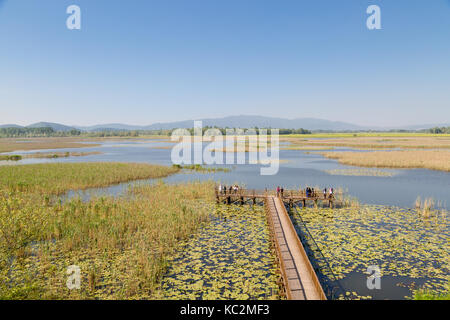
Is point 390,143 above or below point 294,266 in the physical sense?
above

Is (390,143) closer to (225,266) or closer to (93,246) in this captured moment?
(225,266)

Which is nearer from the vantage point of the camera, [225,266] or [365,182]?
[225,266]

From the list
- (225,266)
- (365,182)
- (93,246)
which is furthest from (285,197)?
(93,246)

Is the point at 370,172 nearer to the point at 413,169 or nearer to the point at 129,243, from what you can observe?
the point at 413,169

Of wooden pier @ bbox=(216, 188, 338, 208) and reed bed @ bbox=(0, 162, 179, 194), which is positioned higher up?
reed bed @ bbox=(0, 162, 179, 194)

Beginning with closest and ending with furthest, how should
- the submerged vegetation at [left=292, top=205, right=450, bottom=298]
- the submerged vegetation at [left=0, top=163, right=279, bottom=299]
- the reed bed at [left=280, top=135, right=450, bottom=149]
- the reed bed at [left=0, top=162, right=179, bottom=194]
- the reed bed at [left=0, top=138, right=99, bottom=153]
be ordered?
the submerged vegetation at [left=0, top=163, right=279, bottom=299] < the submerged vegetation at [left=292, top=205, right=450, bottom=298] < the reed bed at [left=0, top=162, right=179, bottom=194] < the reed bed at [left=280, top=135, right=450, bottom=149] < the reed bed at [left=0, top=138, right=99, bottom=153]

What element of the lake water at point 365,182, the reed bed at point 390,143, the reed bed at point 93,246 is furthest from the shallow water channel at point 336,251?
the reed bed at point 390,143

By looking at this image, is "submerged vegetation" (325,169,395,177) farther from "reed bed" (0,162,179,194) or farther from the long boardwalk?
"reed bed" (0,162,179,194)

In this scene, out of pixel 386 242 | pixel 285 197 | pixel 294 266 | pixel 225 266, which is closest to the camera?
pixel 294 266

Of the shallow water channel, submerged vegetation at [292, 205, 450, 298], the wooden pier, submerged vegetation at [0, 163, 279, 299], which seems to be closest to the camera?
submerged vegetation at [0, 163, 279, 299]

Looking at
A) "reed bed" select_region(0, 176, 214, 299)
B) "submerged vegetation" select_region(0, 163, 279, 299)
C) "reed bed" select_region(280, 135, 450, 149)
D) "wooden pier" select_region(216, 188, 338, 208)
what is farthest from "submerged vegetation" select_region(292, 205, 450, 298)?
"reed bed" select_region(280, 135, 450, 149)
